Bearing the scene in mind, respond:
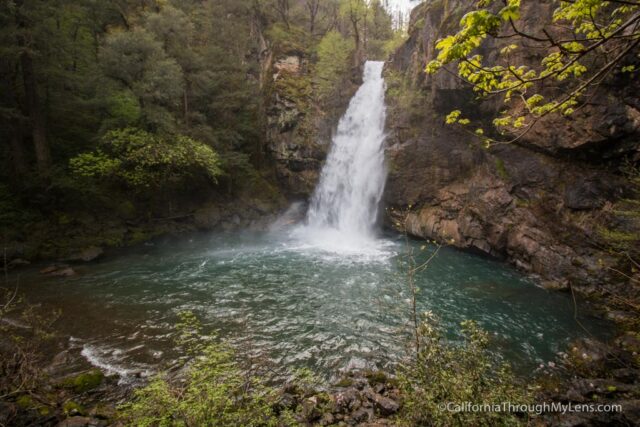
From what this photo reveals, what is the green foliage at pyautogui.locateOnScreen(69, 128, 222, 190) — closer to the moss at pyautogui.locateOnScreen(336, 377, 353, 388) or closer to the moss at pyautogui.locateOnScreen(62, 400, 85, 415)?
the moss at pyautogui.locateOnScreen(62, 400, 85, 415)

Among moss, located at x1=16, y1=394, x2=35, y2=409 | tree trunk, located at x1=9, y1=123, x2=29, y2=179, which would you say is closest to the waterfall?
moss, located at x1=16, y1=394, x2=35, y2=409

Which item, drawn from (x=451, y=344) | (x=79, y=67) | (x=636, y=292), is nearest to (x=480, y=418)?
(x=451, y=344)

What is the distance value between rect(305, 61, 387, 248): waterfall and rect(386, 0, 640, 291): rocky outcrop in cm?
119

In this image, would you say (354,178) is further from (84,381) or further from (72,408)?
(72,408)

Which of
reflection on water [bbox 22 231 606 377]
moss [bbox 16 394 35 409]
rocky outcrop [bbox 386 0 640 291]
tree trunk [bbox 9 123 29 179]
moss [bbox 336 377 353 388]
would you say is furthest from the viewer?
tree trunk [bbox 9 123 29 179]

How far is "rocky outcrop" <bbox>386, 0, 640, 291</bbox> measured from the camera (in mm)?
11141

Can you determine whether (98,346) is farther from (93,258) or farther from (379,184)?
(379,184)

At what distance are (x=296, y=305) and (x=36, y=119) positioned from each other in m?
14.9

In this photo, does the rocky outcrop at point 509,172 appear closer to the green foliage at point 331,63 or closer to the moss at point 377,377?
the green foliage at point 331,63

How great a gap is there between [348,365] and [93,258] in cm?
1292

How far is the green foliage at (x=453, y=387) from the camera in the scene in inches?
131

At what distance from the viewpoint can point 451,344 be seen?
803 centimetres

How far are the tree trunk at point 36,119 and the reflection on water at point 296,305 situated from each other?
5.56m

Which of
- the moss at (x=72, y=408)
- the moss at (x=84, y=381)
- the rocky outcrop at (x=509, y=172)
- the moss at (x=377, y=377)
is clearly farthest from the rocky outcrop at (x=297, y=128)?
the moss at (x=72, y=408)
